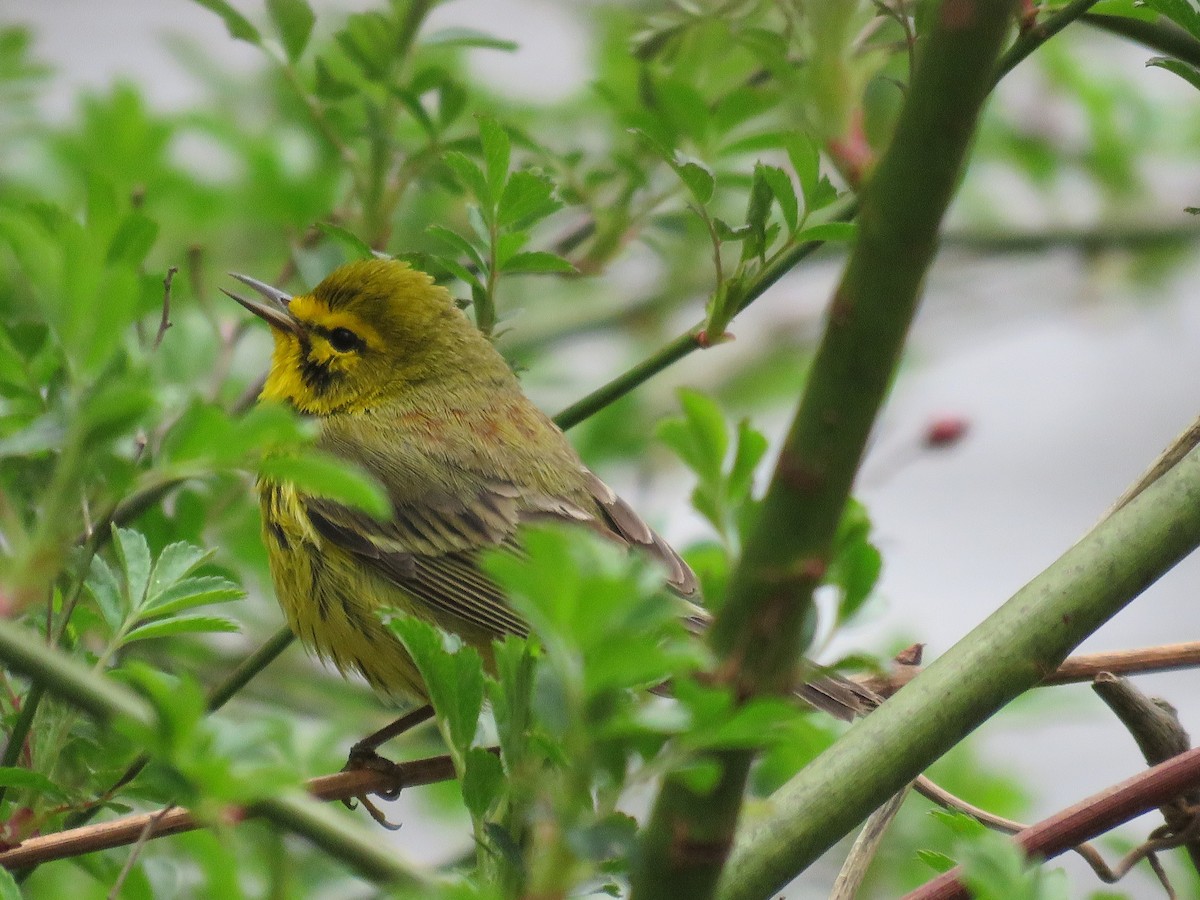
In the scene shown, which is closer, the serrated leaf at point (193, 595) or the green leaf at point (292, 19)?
the serrated leaf at point (193, 595)

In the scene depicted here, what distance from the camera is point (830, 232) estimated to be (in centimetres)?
202

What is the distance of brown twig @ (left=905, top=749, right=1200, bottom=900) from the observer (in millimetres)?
1591

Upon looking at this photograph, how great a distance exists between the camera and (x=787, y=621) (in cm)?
110

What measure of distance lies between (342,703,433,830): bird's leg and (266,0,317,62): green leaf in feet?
4.29

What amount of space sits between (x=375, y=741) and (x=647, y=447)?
49.6 inches

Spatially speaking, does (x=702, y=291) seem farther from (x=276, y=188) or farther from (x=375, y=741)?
(x=375, y=741)

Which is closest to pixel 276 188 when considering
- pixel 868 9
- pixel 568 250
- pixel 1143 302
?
pixel 568 250

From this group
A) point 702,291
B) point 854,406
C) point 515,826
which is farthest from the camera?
point 702,291

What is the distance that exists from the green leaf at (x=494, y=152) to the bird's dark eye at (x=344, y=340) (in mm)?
1687

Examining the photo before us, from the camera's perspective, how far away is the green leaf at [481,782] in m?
1.43

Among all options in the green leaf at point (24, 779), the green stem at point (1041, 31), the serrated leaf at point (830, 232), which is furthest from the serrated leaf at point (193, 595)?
the green stem at point (1041, 31)

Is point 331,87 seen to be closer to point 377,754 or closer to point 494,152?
point 494,152

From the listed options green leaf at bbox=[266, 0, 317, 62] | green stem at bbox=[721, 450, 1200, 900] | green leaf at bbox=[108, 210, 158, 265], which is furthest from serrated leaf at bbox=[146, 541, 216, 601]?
green leaf at bbox=[266, 0, 317, 62]

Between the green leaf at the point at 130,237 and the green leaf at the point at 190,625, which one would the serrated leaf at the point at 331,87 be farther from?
the green leaf at the point at 190,625
